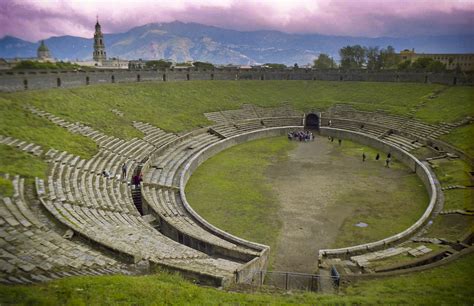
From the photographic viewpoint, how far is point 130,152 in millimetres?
28250

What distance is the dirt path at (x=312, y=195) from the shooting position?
17203 millimetres

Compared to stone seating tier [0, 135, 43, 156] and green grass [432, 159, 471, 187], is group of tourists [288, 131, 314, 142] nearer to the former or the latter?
green grass [432, 159, 471, 187]

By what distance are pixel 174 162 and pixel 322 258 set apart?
16368 mm

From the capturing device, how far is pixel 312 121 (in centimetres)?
4681

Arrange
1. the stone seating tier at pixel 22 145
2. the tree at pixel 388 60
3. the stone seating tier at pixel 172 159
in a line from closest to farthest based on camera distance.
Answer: the stone seating tier at pixel 22 145
the stone seating tier at pixel 172 159
the tree at pixel 388 60

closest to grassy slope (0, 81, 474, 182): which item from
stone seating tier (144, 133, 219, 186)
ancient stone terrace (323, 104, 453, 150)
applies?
ancient stone terrace (323, 104, 453, 150)

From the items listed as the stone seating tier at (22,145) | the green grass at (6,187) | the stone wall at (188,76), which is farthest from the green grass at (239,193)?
the stone wall at (188,76)

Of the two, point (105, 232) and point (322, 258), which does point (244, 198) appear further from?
point (105, 232)

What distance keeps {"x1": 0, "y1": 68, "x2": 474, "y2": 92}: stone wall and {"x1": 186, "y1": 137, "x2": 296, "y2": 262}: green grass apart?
18230 millimetres

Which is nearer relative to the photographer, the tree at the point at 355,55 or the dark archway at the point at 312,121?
the dark archway at the point at 312,121

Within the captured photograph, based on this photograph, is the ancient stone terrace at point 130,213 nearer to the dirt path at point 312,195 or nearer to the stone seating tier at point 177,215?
the stone seating tier at point 177,215

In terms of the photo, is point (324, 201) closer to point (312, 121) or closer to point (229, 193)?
point (229, 193)

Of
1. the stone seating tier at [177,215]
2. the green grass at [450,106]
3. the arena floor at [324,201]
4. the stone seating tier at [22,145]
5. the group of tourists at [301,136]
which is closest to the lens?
the stone seating tier at [177,215]

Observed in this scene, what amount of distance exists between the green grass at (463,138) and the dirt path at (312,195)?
634 centimetres
